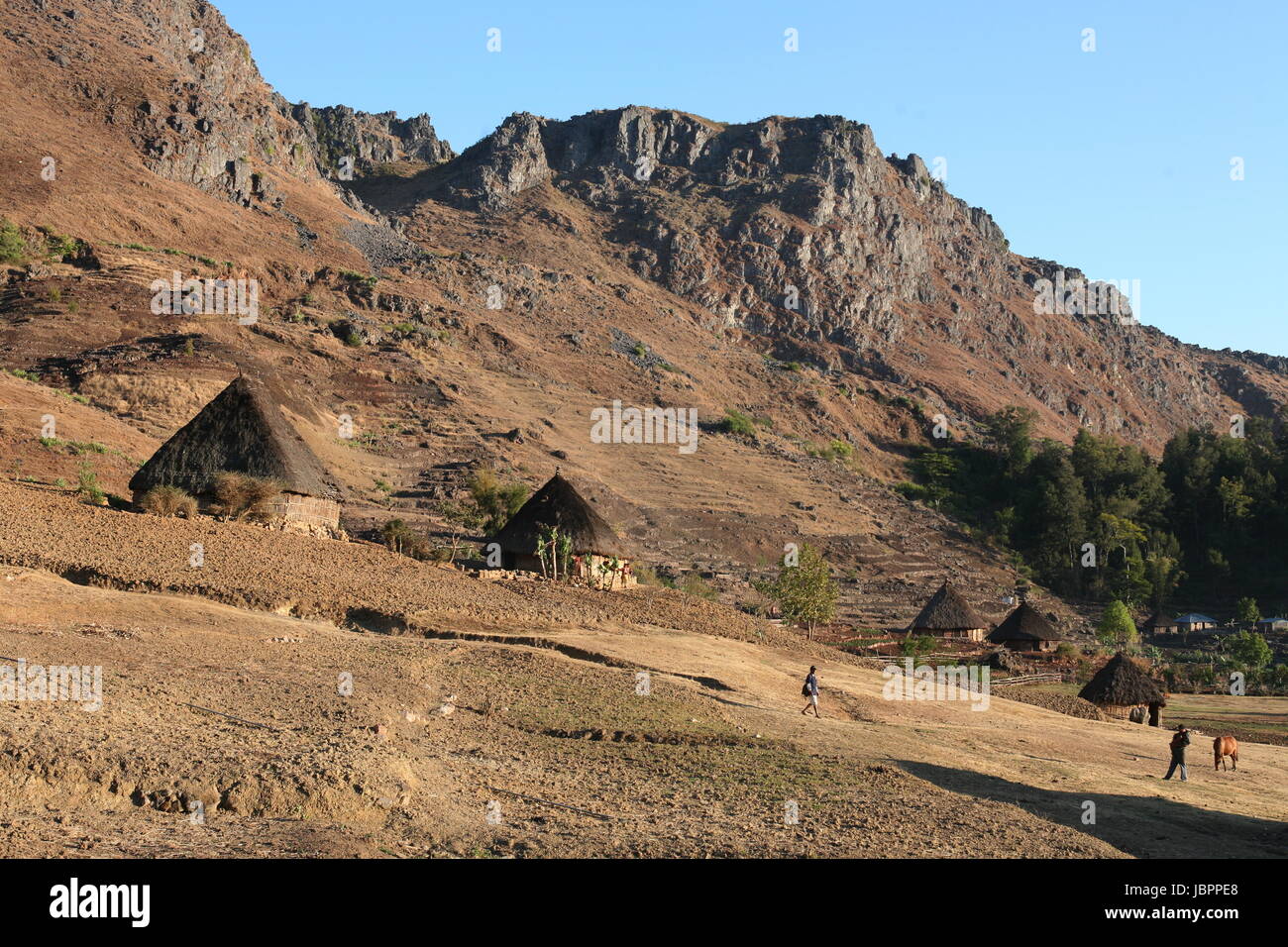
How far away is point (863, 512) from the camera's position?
78.6m

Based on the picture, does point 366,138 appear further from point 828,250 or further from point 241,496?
point 241,496

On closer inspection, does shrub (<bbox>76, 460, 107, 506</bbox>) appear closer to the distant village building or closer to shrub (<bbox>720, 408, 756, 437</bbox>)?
shrub (<bbox>720, 408, 756, 437</bbox>)

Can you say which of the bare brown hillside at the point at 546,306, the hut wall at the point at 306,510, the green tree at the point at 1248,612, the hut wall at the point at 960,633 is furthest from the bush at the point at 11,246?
the green tree at the point at 1248,612

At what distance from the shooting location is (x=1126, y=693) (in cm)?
3238

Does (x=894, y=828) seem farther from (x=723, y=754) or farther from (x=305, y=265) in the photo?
(x=305, y=265)

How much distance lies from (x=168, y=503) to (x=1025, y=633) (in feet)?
116

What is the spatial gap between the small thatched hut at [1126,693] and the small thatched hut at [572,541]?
44.0ft

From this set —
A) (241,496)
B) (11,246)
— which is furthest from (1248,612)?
(11,246)

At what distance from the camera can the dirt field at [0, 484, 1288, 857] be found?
1017 cm

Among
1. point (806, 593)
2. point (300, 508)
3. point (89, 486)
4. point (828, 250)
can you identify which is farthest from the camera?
point (828, 250)

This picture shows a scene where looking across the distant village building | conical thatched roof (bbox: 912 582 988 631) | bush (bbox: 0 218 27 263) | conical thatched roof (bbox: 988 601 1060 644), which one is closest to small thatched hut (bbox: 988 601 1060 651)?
conical thatched roof (bbox: 988 601 1060 644)

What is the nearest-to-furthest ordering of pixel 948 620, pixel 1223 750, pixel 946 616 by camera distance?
1. pixel 1223 750
2. pixel 948 620
3. pixel 946 616
